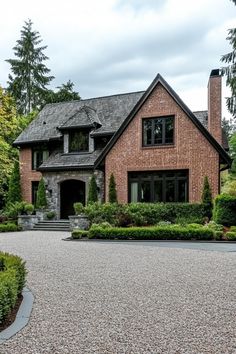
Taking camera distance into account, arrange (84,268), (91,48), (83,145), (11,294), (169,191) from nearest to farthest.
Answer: (11,294) < (84,268) < (91,48) < (169,191) < (83,145)

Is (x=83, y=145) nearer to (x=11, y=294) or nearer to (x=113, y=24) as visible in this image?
(x=113, y=24)

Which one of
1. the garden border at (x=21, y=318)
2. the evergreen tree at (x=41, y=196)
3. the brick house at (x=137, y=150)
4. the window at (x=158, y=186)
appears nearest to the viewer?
the garden border at (x=21, y=318)

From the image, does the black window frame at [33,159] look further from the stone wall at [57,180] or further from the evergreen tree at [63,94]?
the evergreen tree at [63,94]

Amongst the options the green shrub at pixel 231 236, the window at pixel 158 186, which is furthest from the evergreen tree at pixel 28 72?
the green shrub at pixel 231 236

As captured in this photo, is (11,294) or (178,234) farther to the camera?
(178,234)

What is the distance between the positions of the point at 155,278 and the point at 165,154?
12.5 metres

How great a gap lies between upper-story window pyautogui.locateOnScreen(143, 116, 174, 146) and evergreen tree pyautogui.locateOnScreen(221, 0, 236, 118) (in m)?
3.43

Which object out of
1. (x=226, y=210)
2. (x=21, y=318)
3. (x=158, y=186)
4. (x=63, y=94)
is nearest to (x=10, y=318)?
(x=21, y=318)

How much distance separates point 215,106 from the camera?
64.7 feet

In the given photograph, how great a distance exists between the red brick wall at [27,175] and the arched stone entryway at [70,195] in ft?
7.45

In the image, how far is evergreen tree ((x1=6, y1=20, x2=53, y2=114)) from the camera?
135 feet

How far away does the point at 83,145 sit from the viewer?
76.6ft

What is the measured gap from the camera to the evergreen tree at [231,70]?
20109 mm

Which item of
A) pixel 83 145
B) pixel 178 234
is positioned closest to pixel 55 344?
pixel 178 234
